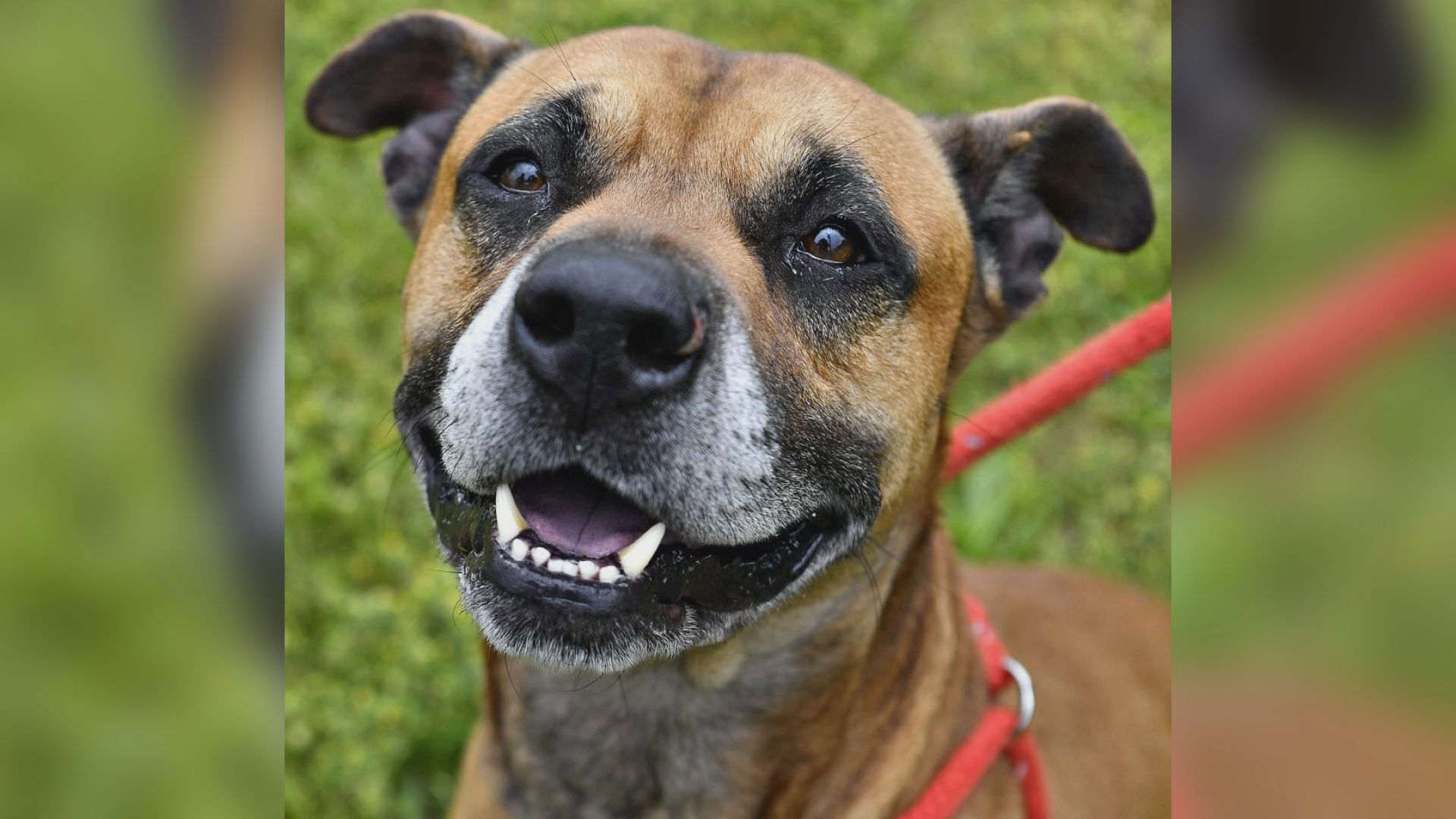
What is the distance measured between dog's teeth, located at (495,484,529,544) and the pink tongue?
0.03 meters

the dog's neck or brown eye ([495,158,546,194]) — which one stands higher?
brown eye ([495,158,546,194])

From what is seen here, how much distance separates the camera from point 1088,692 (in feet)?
11.6

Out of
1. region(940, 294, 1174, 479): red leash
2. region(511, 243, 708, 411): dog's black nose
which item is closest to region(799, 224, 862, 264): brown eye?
region(511, 243, 708, 411): dog's black nose

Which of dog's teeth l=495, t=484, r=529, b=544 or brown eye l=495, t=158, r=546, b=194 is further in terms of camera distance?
brown eye l=495, t=158, r=546, b=194

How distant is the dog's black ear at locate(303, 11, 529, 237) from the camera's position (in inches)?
128

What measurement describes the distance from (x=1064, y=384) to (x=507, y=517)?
1771 millimetres

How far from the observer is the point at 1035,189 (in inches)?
129

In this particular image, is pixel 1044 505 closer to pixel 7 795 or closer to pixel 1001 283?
pixel 1001 283

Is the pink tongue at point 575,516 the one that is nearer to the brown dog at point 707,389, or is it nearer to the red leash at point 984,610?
the brown dog at point 707,389

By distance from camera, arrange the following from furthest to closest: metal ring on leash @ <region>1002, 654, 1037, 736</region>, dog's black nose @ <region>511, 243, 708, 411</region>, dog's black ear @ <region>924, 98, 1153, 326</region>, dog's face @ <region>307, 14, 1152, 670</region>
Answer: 1. dog's black ear @ <region>924, 98, 1153, 326</region>
2. metal ring on leash @ <region>1002, 654, 1037, 736</region>
3. dog's face @ <region>307, 14, 1152, 670</region>
4. dog's black nose @ <region>511, 243, 708, 411</region>

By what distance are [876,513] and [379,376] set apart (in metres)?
3.64

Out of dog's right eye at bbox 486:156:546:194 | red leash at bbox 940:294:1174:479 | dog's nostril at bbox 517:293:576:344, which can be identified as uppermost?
dog's nostril at bbox 517:293:576:344

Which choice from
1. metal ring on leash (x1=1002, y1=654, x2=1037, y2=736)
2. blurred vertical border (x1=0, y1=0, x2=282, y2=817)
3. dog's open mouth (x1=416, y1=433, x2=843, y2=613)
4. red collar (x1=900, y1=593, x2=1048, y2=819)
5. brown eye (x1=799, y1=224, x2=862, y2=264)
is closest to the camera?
blurred vertical border (x1=0, y1=0, x2=282, y2=817)

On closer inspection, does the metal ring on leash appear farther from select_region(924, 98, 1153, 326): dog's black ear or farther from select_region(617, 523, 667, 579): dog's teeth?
select_region(617, 523, 667, 579): dog's teeth
